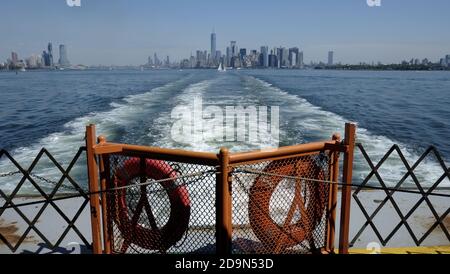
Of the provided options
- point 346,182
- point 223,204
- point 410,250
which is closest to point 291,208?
point 346,182

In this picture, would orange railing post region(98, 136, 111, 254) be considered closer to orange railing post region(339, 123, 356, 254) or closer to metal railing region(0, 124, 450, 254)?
metal railing region(0, 124, 450, 254)

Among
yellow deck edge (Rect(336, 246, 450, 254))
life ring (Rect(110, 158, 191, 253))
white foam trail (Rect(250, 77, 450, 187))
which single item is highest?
life ring (Rect(110, 158, 191, 253))

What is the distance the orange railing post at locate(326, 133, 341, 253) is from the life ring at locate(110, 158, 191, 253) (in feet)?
6.14

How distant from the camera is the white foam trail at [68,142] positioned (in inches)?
496

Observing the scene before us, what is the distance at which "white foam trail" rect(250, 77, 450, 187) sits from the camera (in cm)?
1256

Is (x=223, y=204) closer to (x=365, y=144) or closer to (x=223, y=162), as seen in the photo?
(x=223, y=162)

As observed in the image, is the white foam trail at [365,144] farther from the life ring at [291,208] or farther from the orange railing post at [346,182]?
the life ring at [291,208]

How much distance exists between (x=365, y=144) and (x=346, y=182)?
1381 cm

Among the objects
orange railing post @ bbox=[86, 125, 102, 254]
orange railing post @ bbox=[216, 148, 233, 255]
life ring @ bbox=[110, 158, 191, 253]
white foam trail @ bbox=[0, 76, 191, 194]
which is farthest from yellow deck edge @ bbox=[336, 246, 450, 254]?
white foam trail @ bbox=[0, 76, 191, 194]

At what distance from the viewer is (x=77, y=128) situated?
2116cm

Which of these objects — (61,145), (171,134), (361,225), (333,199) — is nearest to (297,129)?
(171,134)

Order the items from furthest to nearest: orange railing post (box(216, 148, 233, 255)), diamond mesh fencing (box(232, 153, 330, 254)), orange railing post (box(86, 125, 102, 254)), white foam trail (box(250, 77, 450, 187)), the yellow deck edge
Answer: white foam trail (box(250, 77, 450, 187)), the yellow deck edge, diamond mesh fencing (box(232, 153, 330, 254)), orange railing post (box(86, 125, 102, 254)), orange railing post (box(216, 148, 233, 255))

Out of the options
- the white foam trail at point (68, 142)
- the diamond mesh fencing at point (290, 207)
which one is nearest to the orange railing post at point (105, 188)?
the diamond mesh fencing at point (290, 207)

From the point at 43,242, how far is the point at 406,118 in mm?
28957
